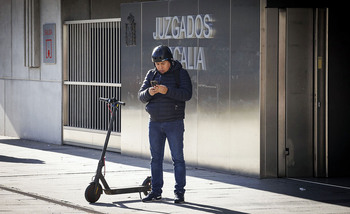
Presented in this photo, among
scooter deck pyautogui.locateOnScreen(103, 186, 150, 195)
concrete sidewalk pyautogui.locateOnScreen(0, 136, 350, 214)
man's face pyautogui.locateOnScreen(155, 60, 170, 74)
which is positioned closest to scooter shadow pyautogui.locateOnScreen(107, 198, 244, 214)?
concrete sidewalk pyautogui.locateOnScreen(0, 136, 350, 214)

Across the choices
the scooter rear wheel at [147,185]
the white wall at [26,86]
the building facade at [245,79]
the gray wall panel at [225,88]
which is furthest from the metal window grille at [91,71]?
the scooter rear wheel at [147,185]

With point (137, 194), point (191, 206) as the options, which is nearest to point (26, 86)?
point (137, 194)

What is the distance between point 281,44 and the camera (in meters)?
11.9

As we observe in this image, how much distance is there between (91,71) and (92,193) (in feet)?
23.6

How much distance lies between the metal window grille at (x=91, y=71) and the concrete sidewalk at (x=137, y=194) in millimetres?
2133

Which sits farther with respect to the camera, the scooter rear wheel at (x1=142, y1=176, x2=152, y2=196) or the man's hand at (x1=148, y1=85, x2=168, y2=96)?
the scooter rear wheel at (x1=142, y1=176, x2=152, y2=196)

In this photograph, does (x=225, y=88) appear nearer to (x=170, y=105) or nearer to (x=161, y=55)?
(x=170, y=105)

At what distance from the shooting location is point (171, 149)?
9719mm

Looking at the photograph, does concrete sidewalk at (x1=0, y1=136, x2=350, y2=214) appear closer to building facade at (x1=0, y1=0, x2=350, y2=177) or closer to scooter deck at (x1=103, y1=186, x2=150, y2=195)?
scooter deck at (x1=103, y1=186, x2=150, y2=195)

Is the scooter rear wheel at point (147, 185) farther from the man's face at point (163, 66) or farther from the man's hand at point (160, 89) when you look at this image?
the man's face at point (163, 66)

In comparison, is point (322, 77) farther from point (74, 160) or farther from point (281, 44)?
point (74, 160)

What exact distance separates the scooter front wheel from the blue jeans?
67cm

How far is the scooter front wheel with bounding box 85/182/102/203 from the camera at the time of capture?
9.70 m

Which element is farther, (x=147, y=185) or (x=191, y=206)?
(x=147, y=185)
